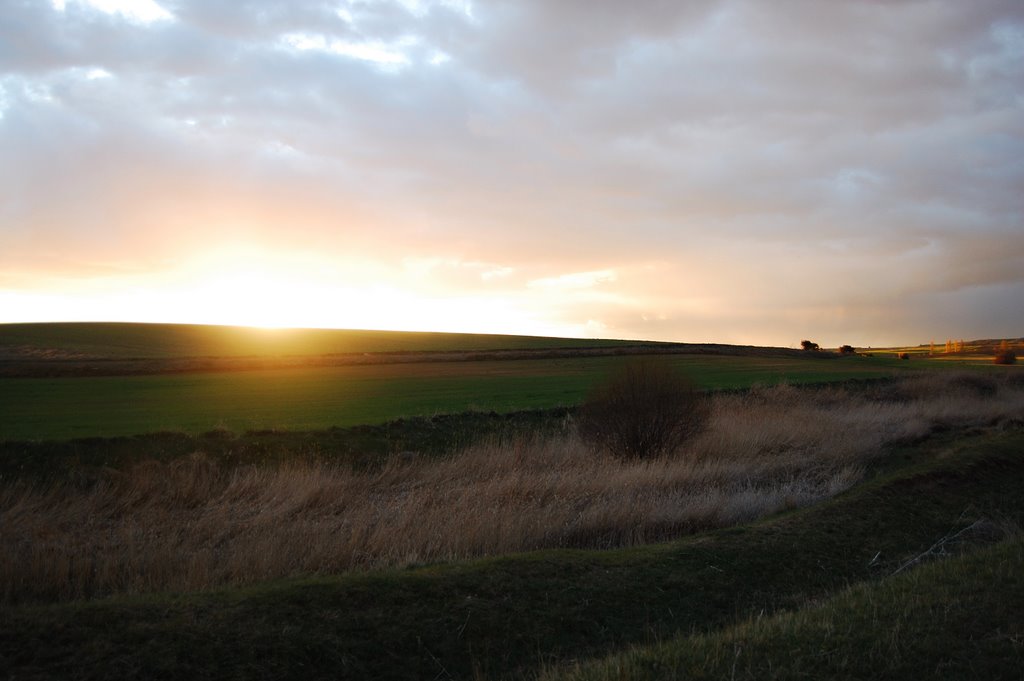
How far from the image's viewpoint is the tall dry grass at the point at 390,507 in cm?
1034

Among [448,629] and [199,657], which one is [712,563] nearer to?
[448,629]

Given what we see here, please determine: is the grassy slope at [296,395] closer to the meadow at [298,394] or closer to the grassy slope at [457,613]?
the meadow at [298,394]

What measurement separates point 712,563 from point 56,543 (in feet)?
35.1

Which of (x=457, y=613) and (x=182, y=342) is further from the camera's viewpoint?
(x=182, y=342)

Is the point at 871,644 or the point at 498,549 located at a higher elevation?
the point at 871,644

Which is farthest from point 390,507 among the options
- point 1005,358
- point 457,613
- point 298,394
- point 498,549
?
point 1005,358

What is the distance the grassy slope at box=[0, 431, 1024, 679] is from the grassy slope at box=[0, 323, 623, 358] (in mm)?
68846

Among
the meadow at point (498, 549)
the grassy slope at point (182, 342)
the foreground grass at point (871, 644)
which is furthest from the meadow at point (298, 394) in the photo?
the grassy slope at point (182, 342)

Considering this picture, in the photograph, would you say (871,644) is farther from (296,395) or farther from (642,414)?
(296,395)

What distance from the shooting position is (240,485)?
17.0 meters

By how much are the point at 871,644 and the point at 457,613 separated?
13.1ft

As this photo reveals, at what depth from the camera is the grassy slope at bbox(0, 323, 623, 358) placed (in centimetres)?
7500

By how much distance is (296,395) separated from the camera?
38438 mm

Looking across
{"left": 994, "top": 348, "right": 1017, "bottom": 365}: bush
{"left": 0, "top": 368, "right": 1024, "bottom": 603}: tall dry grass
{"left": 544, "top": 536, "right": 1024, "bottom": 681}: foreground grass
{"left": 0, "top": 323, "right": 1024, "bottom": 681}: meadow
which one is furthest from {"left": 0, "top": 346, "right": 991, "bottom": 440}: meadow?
{"left": 994, "top": 348, "right": 1017, "bottom": 365}: bush
